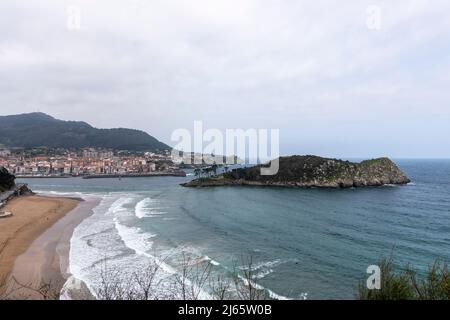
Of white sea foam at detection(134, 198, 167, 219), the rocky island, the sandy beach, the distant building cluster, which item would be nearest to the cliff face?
the sandy beach

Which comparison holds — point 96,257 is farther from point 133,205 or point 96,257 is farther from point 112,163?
point 112,163

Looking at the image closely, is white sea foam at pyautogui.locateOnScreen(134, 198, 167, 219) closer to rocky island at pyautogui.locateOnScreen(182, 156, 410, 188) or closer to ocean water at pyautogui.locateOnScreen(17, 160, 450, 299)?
ocean water at pyautogui.locateOnScreen(17, 160, 450, 299)

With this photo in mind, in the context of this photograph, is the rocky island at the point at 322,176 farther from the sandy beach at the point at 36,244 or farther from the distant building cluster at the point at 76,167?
the distant building cluster at the point at 76,167

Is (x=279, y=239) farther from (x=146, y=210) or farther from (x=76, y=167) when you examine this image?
(x=76, y=167)

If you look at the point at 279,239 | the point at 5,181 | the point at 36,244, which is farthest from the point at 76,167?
the point at 279,239

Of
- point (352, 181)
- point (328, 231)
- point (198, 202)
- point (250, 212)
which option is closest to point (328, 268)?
point (328, 231)
